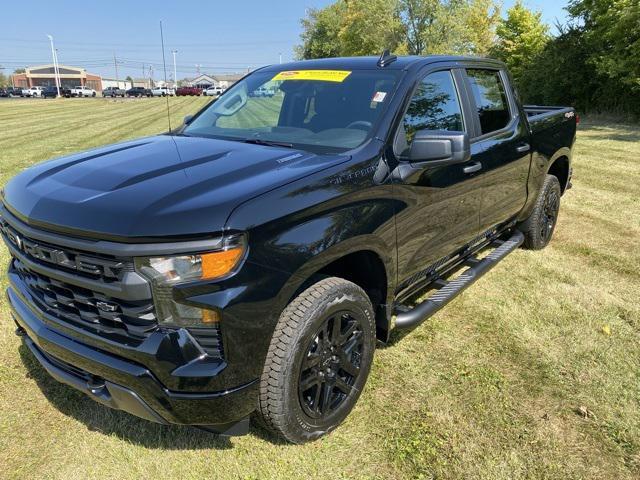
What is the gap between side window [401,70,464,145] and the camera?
10.4ft

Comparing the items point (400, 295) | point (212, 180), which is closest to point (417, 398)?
point (400, 295)

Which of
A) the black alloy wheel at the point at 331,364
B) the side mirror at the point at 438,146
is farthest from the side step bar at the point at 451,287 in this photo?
the side mirror at the point at 438,146

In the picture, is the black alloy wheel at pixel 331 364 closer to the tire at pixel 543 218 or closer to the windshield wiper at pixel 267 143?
the windshield wiper at pixel 267 143

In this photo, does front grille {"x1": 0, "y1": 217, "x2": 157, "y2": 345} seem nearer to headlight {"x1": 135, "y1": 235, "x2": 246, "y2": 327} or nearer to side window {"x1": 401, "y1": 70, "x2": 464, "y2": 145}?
headlight {"x1": 135, "y1": 235, "x2": 246, "y2": 327}

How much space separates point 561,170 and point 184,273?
5009mm

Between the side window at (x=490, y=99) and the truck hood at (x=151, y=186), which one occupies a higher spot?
the side window at (x=490, y=99)

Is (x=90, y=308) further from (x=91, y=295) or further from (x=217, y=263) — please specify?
(x=217, y=263)

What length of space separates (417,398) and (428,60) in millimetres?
2217

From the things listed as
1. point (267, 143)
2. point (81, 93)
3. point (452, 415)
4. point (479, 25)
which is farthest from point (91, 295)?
point (81, 93)

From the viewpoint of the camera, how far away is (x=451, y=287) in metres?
3.71

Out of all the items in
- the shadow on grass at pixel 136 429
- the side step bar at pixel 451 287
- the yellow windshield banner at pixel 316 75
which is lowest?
the shadow on grass at pixel 136 429

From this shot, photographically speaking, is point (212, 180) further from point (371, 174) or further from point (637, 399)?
point (637, 399)

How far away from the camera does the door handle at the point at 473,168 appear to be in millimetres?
3533

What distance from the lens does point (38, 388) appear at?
3.12 meters
